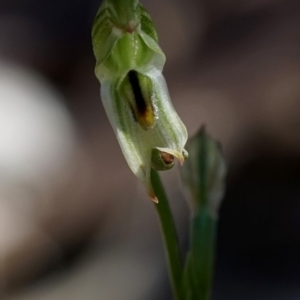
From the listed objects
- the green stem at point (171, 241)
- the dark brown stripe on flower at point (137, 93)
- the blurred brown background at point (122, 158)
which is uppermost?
the dark brown stripe on flower at point (137, 93)

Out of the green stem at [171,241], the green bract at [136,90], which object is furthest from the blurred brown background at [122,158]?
the green bract at [136,90]

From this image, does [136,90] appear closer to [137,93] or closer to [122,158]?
[137,93]

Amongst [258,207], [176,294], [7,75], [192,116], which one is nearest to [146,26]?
[176,294]

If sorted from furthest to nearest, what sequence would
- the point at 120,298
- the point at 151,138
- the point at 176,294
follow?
1. the point at 120,298
2. the point at 176,294
3. the point at 151,138

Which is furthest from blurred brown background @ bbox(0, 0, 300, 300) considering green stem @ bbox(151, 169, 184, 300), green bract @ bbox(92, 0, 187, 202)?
green bract @ bbox(92, 0, 187, 202)

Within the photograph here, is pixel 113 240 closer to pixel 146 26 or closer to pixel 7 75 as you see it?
pixel 7 75

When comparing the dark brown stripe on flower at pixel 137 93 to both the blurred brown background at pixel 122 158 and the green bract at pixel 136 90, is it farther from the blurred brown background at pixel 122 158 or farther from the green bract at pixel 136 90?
the blurred brown background at pixel 122 158
